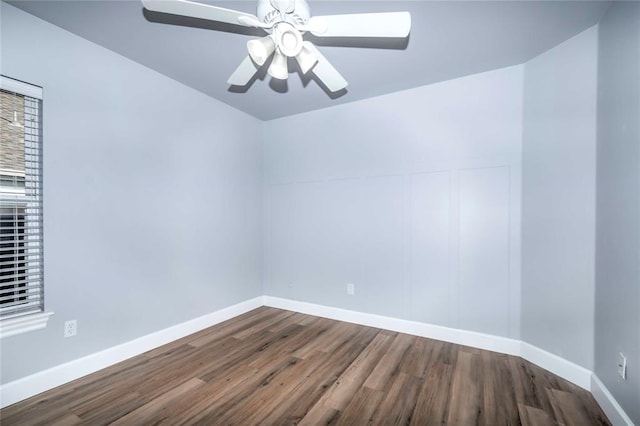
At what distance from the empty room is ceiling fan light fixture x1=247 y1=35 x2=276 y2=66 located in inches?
0.4

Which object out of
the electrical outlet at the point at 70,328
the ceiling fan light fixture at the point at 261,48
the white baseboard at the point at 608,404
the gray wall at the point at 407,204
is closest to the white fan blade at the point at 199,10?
the ceiling fan light fixture at the point at 261,48

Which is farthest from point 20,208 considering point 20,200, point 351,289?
point 351,289

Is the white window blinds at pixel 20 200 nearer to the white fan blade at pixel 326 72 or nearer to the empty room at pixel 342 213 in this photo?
the empty room at pixel 342 213

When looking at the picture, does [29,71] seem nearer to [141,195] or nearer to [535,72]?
[141,195]

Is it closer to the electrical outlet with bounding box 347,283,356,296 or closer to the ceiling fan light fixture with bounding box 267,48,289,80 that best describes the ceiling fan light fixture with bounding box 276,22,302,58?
the ceiling fan light fixture with bounding box 267,48,289,80

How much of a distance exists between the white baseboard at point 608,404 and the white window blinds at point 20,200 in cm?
356

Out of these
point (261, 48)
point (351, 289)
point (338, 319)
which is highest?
point (261, 48)

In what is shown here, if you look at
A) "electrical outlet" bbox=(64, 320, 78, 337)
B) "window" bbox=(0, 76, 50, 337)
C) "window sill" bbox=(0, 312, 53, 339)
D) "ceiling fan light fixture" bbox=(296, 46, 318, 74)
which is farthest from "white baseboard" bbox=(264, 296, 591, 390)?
"ceiling fan light fixture" bbox=(296, 46, 318, 74)

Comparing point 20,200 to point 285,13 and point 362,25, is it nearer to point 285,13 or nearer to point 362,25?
point 285,13

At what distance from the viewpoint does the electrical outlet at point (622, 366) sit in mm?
1555

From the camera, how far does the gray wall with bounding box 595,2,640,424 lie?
1.50 metres

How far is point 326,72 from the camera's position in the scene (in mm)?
1784

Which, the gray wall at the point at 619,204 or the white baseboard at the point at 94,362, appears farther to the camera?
the white baseboard at the point at 94,362

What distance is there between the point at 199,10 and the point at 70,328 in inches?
89.3
